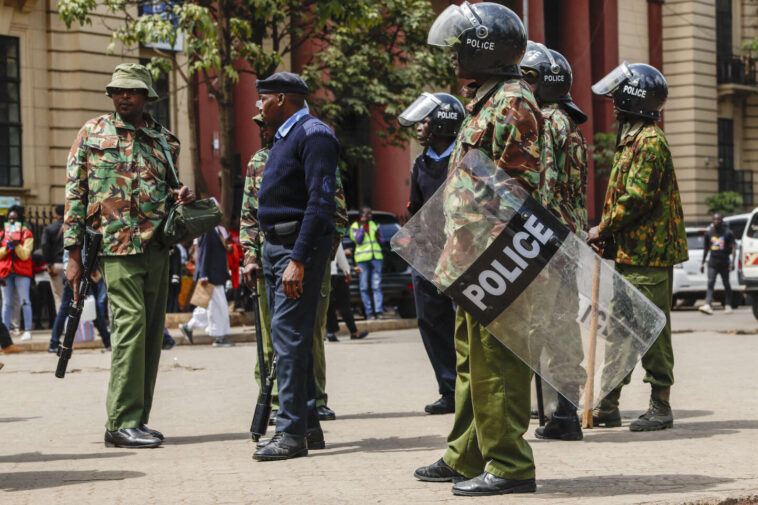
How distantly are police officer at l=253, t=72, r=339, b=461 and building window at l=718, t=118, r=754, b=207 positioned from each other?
111 feet

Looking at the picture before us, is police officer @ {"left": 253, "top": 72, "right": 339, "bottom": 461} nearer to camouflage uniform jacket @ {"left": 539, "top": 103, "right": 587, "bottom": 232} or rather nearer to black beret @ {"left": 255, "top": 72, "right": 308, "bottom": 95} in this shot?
black beret @ {"left": 255, "top": 72, "right": 308, "bottom": 95}

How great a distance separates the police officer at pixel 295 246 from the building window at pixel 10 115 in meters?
16.1

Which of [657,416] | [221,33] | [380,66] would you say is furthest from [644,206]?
[380,66]

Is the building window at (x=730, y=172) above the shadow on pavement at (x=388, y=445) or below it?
above

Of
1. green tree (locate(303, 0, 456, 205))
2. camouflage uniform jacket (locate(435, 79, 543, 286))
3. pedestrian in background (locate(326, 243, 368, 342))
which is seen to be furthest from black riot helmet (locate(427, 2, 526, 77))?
green tree (locate(303, 0, 456, 205))

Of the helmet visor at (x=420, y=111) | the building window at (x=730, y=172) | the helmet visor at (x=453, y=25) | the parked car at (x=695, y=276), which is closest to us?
the helmet visor at (x=453, y=25)

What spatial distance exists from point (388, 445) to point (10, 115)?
16.5 m

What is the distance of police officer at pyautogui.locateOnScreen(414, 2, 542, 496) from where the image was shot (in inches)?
195

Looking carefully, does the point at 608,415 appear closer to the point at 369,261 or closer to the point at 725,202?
the point at 369,261

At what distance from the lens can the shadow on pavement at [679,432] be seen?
6711mm

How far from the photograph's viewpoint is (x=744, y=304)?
2584 centimetres

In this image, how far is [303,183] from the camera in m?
6.30

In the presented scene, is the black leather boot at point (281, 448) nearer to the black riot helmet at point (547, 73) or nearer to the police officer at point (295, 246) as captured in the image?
the police officer at point (295, 246)

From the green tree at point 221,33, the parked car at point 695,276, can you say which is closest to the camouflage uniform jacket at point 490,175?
the green tree at point 221,33
